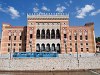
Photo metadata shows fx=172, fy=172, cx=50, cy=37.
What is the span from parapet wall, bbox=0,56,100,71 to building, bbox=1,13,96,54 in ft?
47.3

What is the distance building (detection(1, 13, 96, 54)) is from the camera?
63375 millimetres

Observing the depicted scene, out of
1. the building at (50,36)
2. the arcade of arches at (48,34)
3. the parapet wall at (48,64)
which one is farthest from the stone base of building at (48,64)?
the arcade of arches at (48,34)

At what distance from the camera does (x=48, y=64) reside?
153ft

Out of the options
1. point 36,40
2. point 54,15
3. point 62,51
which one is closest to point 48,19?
point 54,15

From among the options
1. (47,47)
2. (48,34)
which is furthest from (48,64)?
(48,34)

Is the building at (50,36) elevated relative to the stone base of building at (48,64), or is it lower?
elevated

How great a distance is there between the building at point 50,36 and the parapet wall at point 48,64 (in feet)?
47.3

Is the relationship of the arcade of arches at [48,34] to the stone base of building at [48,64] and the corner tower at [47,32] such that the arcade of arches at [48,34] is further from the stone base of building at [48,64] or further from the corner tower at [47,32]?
the stone base of building at [48,64]

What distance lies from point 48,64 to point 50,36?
61.1 ft

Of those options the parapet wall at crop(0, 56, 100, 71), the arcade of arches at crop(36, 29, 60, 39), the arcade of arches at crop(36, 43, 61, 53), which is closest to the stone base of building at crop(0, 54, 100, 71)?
the parapet wall at crop(0, 56, 100, 71)

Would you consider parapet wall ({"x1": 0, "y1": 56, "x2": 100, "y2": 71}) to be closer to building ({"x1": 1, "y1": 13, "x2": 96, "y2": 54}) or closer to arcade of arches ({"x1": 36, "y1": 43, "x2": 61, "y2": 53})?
building ({"x1": 1, "y1": 13, "x2": 96, "y2": 54})

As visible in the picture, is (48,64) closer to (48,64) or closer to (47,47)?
(48,64)

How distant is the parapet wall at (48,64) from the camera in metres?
45.9

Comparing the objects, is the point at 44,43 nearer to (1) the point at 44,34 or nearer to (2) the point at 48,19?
(1) the point at 44,34
